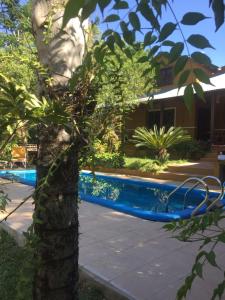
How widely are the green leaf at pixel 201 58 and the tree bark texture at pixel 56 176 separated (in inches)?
34.0

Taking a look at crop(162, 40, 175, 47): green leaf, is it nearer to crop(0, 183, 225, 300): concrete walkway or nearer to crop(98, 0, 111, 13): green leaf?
crop(98, 0, 111, 13): green leaf

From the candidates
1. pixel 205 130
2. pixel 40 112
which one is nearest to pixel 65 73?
pixel 40 112

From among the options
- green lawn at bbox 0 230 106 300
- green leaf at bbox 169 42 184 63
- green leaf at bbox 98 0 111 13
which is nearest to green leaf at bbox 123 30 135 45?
green leaf at bbox 169 42 184 63

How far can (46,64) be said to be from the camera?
1.98 m

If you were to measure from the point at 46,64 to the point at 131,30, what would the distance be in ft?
2.28

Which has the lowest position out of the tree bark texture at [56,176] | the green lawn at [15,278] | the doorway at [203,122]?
the green lawn at [15,278]

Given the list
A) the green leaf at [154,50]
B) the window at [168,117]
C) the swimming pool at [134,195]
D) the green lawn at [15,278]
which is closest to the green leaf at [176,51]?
the green leaf at [154,50]

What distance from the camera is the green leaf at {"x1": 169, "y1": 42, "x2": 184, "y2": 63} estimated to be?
48.7 inches

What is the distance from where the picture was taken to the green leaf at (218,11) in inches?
41.6

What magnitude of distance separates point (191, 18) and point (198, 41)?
8 cm

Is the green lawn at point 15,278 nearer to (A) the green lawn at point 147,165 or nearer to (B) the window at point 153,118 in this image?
(A) the green lawn at point 147,165

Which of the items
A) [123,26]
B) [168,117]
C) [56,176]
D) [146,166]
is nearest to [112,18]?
[123,26]

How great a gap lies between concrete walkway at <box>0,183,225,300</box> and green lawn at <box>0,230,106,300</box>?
0.19 metres

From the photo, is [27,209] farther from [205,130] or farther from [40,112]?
[205,130]
